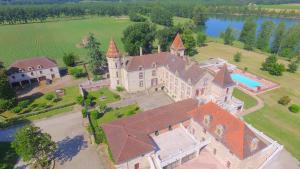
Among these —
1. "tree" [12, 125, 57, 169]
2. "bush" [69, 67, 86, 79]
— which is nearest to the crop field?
"bush" [69, 67, 86, 79]

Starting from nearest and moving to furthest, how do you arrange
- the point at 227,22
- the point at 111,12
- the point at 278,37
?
the point at 278,37 < the point at 227,22 < the point at 111,12

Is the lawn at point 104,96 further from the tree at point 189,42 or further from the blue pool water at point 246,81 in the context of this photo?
the tree at point 189,42

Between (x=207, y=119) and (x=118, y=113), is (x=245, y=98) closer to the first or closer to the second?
(x=207, y=119)

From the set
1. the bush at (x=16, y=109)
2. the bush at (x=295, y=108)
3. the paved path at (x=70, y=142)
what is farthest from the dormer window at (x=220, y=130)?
the bush at (x=16, y=109)

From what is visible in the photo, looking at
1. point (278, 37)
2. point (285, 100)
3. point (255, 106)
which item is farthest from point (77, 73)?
point (278, 37)

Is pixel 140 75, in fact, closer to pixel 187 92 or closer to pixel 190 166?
pixel 187 92
